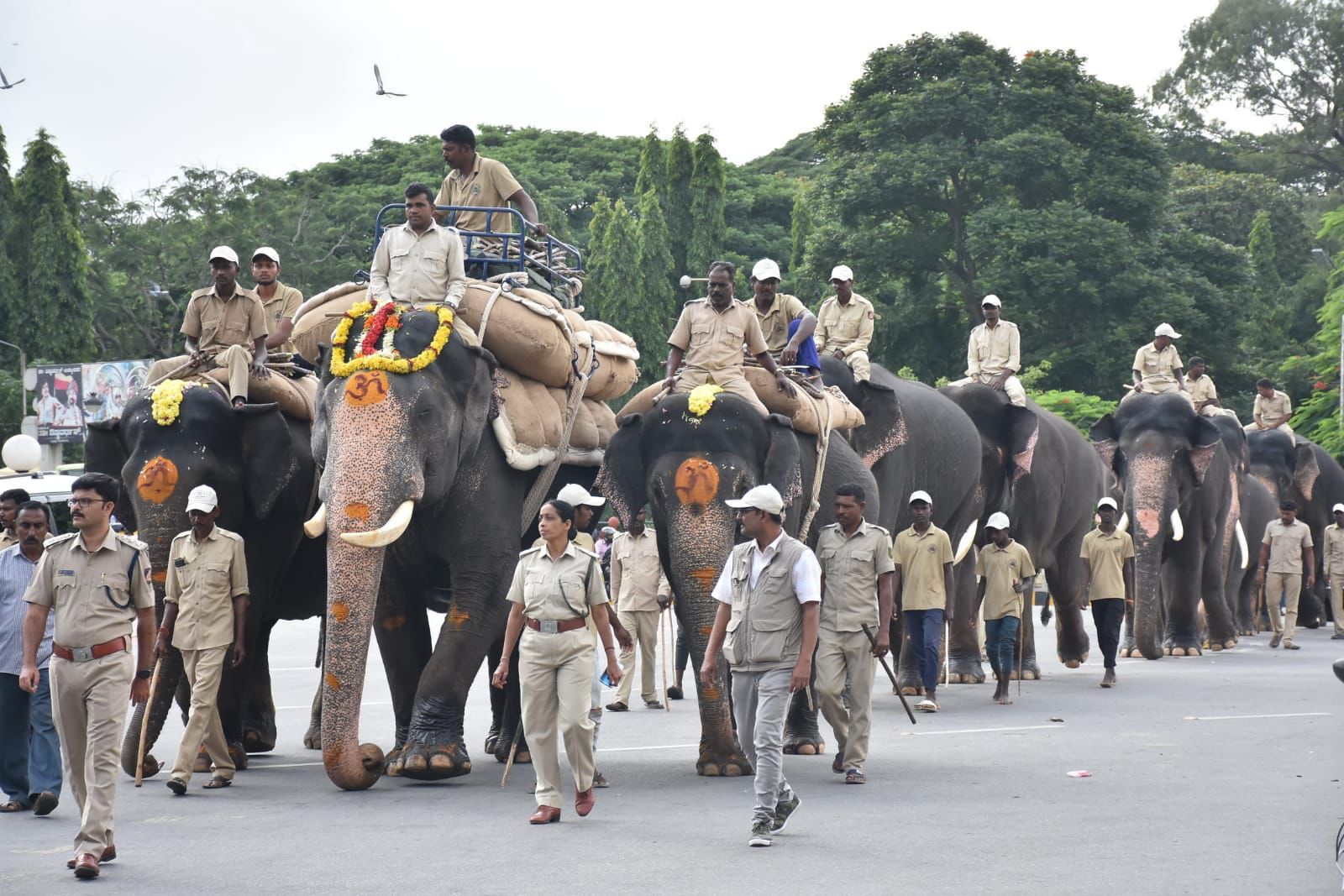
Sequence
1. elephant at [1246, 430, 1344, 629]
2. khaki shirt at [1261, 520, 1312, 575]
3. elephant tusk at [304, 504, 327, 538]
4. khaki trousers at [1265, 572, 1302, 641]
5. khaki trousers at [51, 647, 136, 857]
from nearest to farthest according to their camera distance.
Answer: khaki trousers at [51, 647, 136, 857] < elephant tusk at [304, 504, 327, 538] < khaki trousers at [1265, 572, 1302, 641] < khaki shirt at [1261, 520, 1312, 575] < elephant at [1246, 430, 1344, 629]

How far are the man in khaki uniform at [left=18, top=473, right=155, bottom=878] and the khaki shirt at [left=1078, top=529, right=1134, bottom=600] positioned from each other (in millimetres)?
11547

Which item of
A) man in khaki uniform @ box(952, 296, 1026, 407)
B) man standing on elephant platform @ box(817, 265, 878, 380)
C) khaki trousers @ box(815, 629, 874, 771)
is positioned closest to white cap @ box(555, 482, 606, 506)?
khaki trousers @ box(815, 629, 874, 771)

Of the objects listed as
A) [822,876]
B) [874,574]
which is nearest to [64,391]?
[874,574]

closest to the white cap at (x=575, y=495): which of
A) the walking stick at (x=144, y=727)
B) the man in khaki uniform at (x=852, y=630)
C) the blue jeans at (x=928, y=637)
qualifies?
the man in khaki uniform at (x=852, y=630)

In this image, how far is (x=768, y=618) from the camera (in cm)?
977

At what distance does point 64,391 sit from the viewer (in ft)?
139

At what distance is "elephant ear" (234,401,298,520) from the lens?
12.9 metres

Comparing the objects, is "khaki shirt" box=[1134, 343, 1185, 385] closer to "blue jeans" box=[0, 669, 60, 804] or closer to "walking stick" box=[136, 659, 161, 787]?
"walking stick" box=[136, 659, 161, 787]

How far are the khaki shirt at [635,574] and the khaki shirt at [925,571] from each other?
7.75ft

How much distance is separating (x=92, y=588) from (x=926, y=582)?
346 inches

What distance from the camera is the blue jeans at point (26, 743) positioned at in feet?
35.1

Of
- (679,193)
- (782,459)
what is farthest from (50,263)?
(782,459)

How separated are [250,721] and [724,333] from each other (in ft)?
14.9

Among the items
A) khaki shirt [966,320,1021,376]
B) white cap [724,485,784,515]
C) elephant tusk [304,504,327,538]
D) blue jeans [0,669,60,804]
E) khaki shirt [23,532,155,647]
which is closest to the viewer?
khaki shirt [23,532,155,647]
